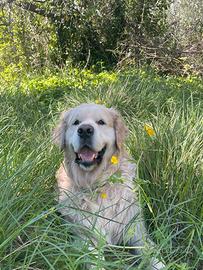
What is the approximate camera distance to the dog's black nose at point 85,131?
3.37m

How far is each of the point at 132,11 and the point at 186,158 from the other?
8.95 m

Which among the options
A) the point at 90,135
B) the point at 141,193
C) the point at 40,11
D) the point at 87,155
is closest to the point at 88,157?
the point at 87,155

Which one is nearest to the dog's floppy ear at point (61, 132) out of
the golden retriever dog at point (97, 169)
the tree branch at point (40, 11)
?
the golden retriever dog at point (97, 169)

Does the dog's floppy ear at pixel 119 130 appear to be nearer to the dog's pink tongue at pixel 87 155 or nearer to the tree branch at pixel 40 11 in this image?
the dog's pink tongue at pixel 87 155

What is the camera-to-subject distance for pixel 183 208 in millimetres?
3230

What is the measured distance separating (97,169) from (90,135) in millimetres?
285

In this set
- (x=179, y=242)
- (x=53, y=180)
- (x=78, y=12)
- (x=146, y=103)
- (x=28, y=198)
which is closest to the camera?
(x=28, y=198)

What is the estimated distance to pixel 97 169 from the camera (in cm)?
345

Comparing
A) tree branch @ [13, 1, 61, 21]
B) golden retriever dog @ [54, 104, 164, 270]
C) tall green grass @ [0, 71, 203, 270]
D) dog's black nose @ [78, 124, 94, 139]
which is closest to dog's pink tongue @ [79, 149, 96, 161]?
golden retriever dog @ [54, 104, 164, 270]

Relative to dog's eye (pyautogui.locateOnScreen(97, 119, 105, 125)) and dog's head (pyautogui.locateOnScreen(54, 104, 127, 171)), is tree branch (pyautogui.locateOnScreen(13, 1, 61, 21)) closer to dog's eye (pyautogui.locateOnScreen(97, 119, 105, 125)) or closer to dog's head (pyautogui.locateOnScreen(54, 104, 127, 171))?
dog's head (pyautogui.locateOnScreen(54, 104, 127, 171))

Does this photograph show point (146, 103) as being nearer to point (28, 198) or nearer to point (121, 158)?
point (121, 158)

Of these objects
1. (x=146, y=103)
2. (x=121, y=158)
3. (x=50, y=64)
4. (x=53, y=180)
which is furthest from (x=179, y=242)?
(x=50, y=64)

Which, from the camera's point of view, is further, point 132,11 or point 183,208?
point 132,11

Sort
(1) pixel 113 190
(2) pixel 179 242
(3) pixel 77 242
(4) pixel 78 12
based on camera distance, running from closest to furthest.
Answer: (3) pixel 77 242
(2) pixel 179 242
(1) pixel 113 190
(4) pixel 78 12
